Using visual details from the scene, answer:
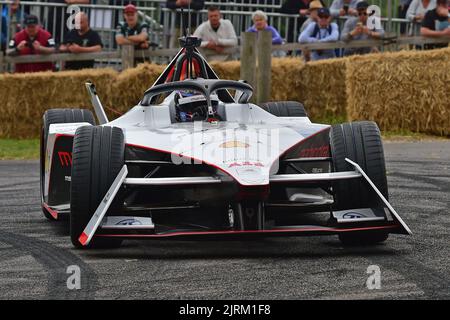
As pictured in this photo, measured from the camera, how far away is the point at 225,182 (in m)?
7.11

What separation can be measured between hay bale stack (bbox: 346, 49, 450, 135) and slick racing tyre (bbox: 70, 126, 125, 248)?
9083 millimetres

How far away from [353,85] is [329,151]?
8614 millimetres

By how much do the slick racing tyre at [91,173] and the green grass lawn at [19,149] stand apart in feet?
26.1

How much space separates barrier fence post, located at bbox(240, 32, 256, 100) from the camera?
15815 mm

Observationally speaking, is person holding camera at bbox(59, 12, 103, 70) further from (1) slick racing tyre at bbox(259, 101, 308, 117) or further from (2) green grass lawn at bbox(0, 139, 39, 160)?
(1) slick racing tyre at bbox(259, 101, 308, 117)

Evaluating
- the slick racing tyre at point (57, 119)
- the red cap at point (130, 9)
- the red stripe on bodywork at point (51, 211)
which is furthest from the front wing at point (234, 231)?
the red cap at point (130, 9)

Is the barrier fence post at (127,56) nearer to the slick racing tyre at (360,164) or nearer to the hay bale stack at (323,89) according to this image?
the hay bale stack at (323,89)

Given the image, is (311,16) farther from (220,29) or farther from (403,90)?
(403,90)

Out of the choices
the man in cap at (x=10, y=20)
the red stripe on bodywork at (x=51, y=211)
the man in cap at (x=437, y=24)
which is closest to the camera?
the red stripe on bodywork at (x=51, y=211)

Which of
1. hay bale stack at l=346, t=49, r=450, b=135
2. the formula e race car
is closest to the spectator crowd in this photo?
hay bale stack at l=346, t=49, r=450, b=135

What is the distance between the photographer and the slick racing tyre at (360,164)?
7488mm

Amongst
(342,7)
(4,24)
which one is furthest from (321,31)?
(4,24)

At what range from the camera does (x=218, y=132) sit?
7.83 metres
